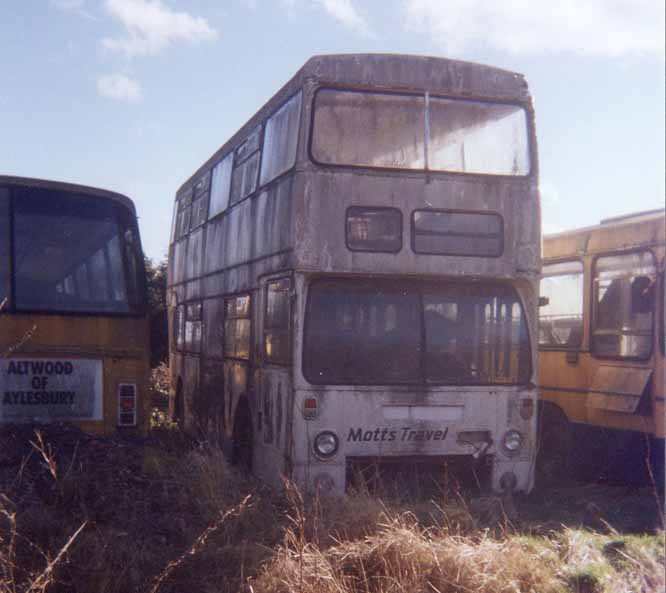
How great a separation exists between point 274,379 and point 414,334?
156 cm

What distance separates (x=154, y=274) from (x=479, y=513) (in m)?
20.1

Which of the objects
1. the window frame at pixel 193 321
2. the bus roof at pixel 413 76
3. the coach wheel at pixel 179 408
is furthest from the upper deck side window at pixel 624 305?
the coach wheel at pixel 179 408

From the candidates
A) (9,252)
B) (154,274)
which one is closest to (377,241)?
(9,252)

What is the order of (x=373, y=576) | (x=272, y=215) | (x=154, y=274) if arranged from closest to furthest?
(x=373, y=576) → (x=272, y=215) → (x=154, y=274)

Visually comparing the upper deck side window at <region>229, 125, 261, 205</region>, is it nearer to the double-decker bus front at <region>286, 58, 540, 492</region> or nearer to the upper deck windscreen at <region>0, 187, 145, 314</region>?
the upper deck windscreen at <region>0, 187, 145, 314</region>

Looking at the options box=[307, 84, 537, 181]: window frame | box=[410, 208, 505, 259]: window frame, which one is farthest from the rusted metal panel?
box=[307, 84, 537, 181]: window frame

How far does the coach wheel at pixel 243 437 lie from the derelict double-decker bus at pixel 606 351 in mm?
3926

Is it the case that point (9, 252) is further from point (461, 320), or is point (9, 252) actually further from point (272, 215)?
point (461, 320)

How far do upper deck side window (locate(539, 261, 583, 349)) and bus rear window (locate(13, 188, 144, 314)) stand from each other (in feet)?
18.2

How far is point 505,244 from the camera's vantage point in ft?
31.4

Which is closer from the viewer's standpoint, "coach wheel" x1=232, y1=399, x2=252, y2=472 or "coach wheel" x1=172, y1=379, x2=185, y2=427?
"coach wheel" x1=232, y1=399, x2=252, y2=472

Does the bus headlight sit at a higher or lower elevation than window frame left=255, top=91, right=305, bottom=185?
lower

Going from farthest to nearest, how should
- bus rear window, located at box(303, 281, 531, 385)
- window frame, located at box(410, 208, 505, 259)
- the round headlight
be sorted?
window frame, located at box(410, 208, 505, 259) < bus rear window, located at box(303, 281, 531, 385) < the round headlight

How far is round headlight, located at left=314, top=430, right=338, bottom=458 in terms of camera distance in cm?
916
